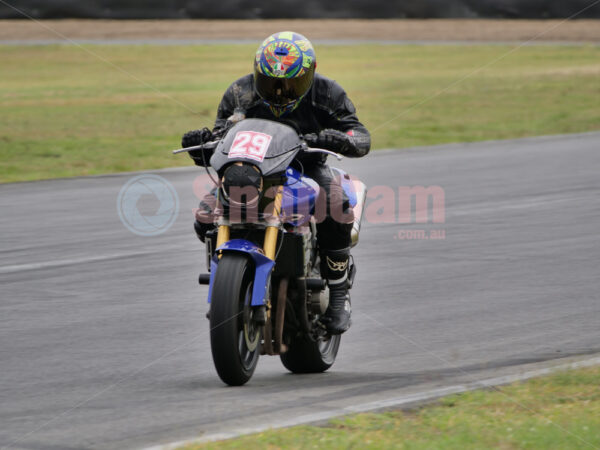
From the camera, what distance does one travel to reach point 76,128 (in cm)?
2094

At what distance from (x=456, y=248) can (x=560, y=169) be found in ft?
19.5

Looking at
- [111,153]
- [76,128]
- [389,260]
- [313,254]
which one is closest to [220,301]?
[313,254]

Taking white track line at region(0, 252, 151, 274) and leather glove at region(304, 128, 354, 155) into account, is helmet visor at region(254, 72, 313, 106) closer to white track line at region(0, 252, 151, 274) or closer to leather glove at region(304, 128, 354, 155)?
leather glove at region(304, 128, 354, 155)

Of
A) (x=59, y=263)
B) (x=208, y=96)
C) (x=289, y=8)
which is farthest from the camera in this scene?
(x=289, y=8)

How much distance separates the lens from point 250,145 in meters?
5.34

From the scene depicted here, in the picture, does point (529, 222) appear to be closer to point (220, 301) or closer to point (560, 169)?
point (560, 169)

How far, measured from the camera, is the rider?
5602 mm

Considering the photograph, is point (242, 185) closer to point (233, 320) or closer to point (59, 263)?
point (233, 320)

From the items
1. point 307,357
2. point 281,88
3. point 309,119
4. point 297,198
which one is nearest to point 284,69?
point 281,88

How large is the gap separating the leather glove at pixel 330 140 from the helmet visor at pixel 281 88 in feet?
0.83

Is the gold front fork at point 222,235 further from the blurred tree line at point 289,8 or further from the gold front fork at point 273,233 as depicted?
the blurred tree line at point 289,8

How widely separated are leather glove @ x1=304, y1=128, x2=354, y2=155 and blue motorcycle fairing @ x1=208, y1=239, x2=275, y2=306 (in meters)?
0.64

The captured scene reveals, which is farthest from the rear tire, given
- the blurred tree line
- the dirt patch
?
the blurred tree line

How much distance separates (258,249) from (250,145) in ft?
1.66
